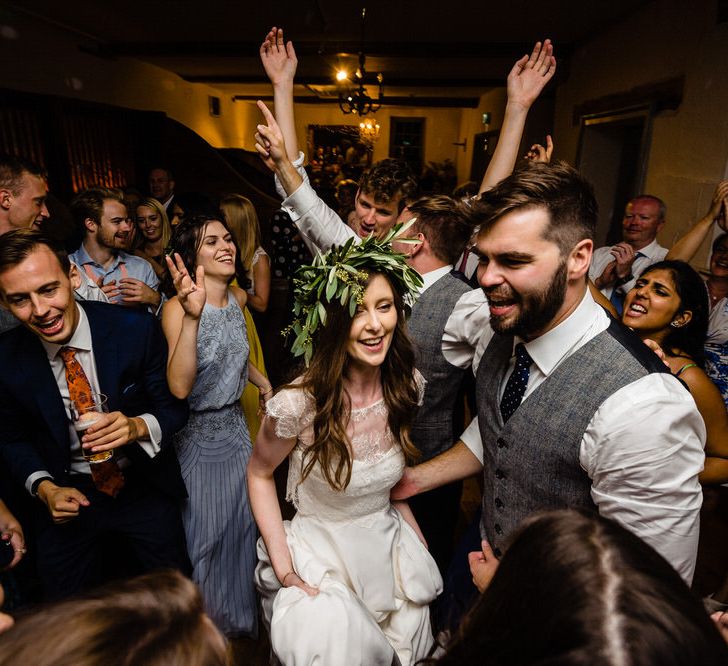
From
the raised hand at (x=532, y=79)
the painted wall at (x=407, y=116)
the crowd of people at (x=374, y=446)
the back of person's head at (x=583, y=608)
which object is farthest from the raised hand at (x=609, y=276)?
the painted wall at (x=407, y=116)

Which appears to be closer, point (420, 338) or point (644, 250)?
point (420, 338)

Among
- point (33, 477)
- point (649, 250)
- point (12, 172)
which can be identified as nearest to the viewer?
point (33, 477)

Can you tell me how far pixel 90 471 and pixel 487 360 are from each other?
147 centimetres

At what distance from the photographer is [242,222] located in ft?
10.3

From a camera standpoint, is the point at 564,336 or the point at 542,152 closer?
the point at 564,336

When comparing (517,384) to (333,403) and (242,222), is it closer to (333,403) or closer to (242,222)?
(333,403)

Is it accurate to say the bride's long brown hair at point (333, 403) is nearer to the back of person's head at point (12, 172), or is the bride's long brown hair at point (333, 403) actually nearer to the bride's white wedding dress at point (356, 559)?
the bride's white wedding dress at point (356, 559)

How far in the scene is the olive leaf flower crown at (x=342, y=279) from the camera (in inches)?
55.6

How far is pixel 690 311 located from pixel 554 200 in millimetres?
1288

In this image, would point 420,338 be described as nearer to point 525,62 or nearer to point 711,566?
point 525,62

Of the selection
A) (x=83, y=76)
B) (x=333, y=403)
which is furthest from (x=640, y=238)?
(x=83, y=76)

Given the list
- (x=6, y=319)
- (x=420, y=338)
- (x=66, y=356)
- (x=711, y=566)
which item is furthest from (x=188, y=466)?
(x=711, y=566)

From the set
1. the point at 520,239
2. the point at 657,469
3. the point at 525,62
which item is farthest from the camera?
the point at 525,62

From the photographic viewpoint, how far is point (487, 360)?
1.53 meters
